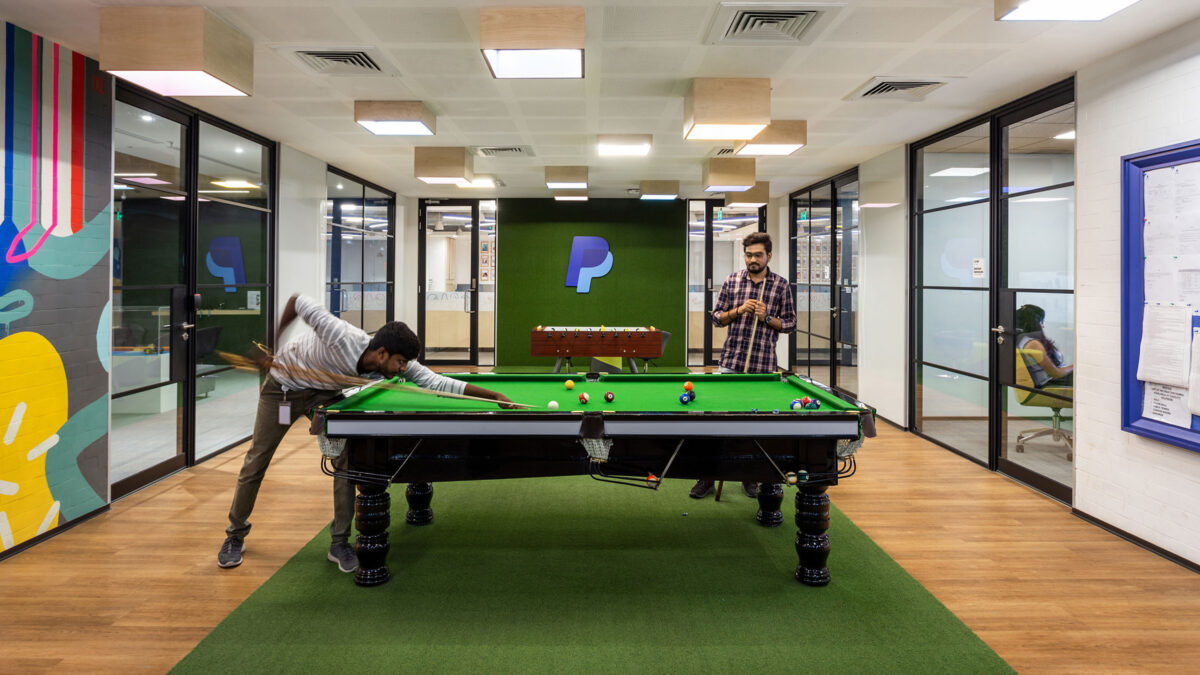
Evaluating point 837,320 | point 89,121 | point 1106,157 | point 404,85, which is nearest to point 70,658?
point 89,121

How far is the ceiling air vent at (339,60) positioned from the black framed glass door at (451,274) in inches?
255

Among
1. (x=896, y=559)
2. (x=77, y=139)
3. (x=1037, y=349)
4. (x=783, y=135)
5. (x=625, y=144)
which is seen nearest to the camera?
(x=896, y=559)

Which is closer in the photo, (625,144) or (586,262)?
(625,144)

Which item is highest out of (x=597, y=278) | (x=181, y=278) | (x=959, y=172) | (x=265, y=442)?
(x=959, y=172)

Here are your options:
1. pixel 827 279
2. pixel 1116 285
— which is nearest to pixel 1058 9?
pixel 1116 285

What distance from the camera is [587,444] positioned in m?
2.73

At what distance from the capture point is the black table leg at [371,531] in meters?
2.86

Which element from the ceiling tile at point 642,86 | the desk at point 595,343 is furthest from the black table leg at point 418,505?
the desk at point 595,343

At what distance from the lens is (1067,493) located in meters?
4.15

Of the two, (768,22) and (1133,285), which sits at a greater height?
(768,22)

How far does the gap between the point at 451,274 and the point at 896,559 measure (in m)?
8.76

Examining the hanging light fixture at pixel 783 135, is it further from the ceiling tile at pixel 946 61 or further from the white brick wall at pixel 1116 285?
the white brick wall at pixel 1116 285

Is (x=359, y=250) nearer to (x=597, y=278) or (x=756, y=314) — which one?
(x=597, y=278)

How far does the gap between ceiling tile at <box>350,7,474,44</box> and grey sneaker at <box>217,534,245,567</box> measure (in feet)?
8.89
